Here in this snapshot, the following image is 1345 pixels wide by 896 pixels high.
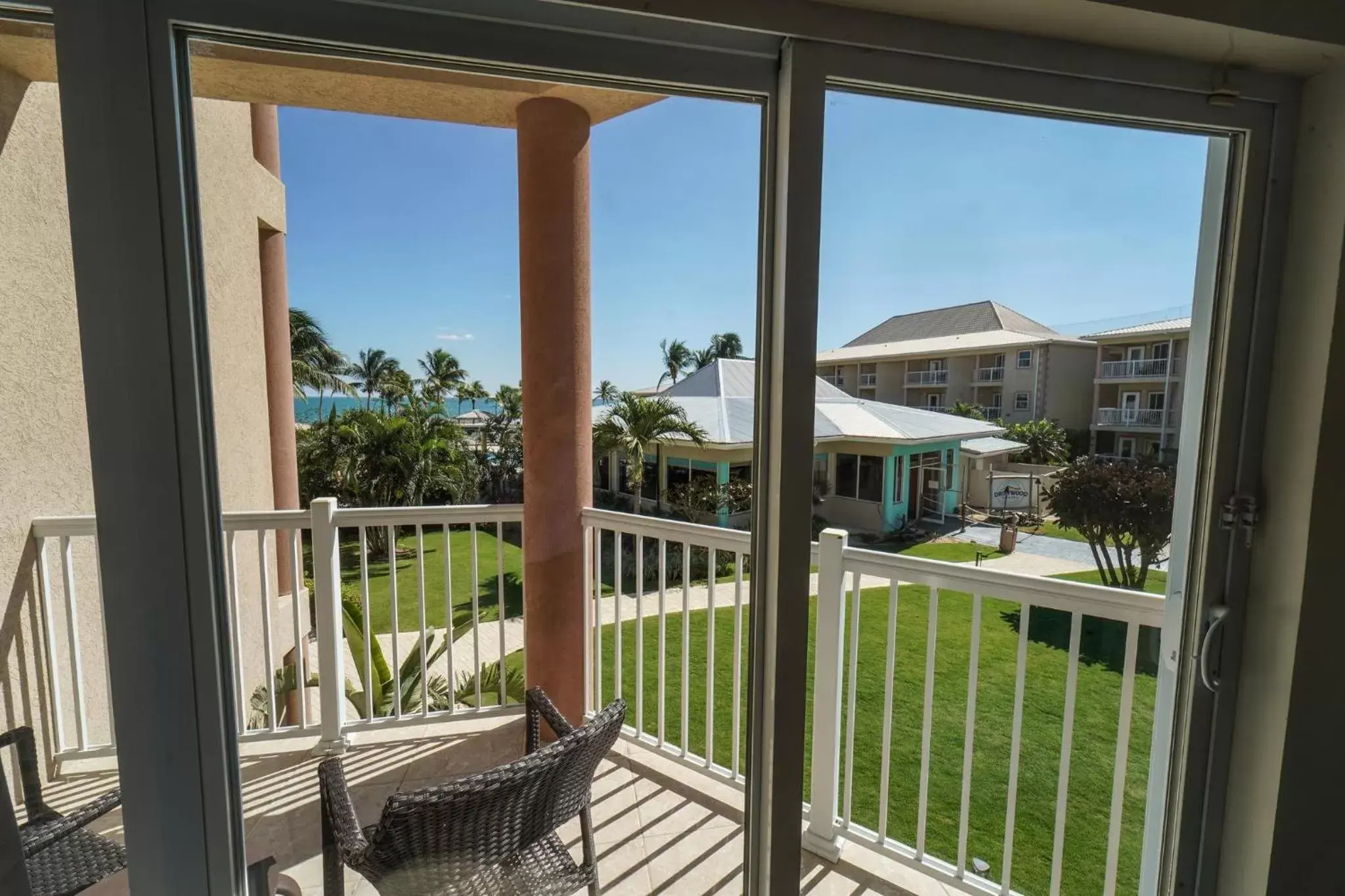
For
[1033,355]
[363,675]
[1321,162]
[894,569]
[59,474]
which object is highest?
[1321,162]

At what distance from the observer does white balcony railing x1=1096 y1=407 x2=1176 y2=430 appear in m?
1.25

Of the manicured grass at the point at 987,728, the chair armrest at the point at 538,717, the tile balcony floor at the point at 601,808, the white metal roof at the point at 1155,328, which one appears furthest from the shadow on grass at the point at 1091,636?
the chair armrest at the point at 538,717

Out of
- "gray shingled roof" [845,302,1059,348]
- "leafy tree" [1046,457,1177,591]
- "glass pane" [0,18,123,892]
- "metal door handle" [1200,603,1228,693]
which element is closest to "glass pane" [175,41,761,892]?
"glass pane" [0,18,123,892]

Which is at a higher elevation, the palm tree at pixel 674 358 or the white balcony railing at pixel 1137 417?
the palm tree at pixel 674 358

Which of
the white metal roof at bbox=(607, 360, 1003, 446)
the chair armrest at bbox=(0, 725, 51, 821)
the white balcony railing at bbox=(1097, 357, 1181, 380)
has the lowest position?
the chair armrest at bbox=(0, 725, 51, 821)

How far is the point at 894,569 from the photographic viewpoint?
1.57 m

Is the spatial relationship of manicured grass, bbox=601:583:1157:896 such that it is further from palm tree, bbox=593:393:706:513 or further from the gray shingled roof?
the gray shingled roof

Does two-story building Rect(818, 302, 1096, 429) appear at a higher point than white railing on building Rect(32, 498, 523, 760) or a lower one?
higher

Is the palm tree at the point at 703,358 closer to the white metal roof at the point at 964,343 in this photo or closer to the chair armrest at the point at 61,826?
the white metal roof at the point at 964,343

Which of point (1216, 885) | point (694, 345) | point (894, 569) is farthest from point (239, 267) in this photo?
point (1216, 885)

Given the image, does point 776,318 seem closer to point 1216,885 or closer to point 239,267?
point 239,267

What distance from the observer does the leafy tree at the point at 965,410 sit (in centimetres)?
120

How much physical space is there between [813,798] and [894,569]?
0.88 meters

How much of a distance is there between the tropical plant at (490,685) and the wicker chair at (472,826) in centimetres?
38
